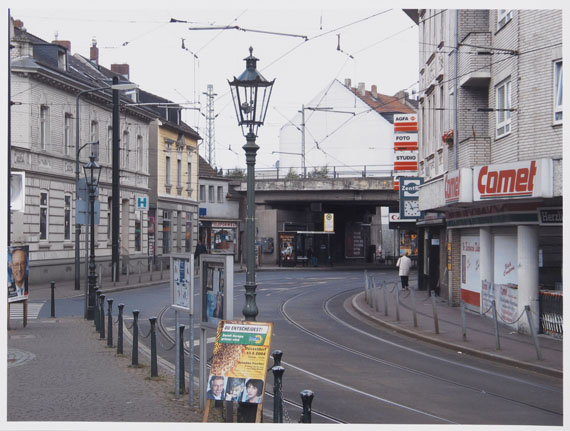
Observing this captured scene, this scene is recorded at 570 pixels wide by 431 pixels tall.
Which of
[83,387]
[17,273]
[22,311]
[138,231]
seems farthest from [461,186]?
[138,231]

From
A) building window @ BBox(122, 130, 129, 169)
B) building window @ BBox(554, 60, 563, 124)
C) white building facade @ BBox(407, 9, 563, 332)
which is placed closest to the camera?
building window @ BBox(554, 60, 563, 124)

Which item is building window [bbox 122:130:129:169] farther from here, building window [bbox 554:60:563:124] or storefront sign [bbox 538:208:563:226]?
building window [bbox 554:60:563:124]

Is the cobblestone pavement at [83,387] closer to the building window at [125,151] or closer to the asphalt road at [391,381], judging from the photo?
the asphalt road at [391,381]

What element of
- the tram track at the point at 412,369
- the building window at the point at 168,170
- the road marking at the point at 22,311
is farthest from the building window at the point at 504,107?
the building window at the point at 168,170

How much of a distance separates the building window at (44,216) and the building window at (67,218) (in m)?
1.66

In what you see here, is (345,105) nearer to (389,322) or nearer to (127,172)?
(127,172)

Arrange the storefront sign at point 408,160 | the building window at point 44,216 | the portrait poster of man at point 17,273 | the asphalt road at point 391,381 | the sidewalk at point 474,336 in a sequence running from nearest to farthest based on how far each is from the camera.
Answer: the asphalt road at point 391,381 → the sidewalk at point 474,336 → the portrait poster of man at point 17,273 → the building window at point 44,216 → the storefront sign at point 408,160

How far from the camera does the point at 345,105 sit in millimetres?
70875

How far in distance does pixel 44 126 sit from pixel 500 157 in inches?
764

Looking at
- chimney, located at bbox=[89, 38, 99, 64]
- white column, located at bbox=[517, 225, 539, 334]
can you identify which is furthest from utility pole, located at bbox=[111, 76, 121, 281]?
white column, located at bbox=[517, 225, 539, 334]

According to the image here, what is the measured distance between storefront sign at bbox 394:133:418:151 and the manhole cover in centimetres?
2238

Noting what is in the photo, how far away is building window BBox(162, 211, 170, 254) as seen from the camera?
5184 centimetres

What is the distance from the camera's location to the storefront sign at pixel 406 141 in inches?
1348
